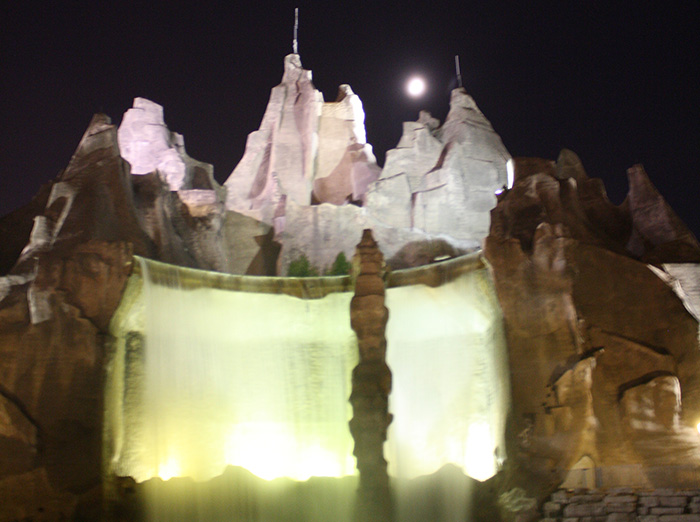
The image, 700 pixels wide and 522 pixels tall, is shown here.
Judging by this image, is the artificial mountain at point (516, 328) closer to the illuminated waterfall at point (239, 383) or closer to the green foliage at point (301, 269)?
the illuminated waterfall at point (239, 383)

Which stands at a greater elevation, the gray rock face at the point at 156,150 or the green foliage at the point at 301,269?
the gray rock face at the point at 156,150

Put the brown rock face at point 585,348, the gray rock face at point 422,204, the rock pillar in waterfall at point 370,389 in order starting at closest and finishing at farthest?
the brown rock face at point 585,348 < the rock pillar in waterfall at point 370,389 < the gray rock face at point 422,204

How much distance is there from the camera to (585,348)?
722 inches

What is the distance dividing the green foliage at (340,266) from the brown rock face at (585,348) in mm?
10752

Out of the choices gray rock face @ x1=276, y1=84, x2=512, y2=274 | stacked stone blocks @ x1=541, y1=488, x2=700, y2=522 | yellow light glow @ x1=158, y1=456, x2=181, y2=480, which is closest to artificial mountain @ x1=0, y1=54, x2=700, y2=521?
stacked stone blocks @ x1=541, y1=488, x2=700, y2=522

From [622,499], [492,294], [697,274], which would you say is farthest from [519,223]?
[622,499]

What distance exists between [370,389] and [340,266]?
12405 mm

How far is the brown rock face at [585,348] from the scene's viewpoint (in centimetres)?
1722

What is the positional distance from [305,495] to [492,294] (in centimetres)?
842

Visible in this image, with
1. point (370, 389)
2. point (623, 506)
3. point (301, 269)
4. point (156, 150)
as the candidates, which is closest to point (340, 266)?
point (301, 269)

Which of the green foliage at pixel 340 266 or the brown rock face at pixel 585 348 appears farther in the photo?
the green foliage at pixel 340 266

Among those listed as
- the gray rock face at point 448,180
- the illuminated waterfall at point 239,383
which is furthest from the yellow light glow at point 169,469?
the gray rock face at point 448,180

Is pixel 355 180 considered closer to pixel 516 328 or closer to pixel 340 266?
pixel 340 266

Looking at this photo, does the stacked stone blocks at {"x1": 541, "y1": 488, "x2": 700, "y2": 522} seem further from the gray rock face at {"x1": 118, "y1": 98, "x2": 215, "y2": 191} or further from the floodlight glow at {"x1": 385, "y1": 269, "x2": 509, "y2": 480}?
the gray rock face at {"x1": 118, "y1": 98, "x2": 215, "y2": 191}
